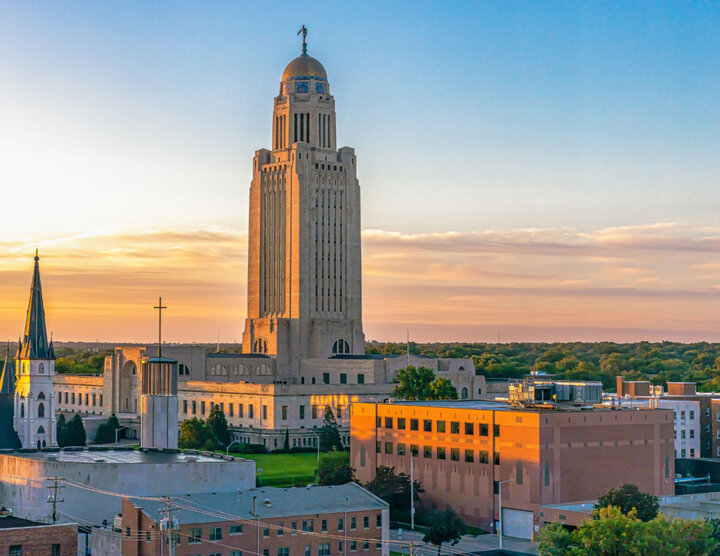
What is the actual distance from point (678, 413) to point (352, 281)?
68473mm

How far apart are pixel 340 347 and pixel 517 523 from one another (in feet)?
311

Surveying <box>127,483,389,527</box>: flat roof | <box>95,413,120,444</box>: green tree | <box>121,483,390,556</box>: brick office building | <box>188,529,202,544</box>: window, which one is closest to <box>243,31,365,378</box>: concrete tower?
<box>95,413,120,444</box>: green tree

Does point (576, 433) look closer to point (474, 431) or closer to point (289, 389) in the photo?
point (474, 431)

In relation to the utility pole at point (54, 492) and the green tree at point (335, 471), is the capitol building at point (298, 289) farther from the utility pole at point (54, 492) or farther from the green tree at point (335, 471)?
the utility pole at point (54, 492)

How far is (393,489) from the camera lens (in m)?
104

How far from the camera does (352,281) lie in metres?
195

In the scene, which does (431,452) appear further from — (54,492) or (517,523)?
(54,492)

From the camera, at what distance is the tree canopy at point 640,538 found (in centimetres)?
6906

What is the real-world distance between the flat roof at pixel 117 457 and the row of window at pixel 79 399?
3083 inches

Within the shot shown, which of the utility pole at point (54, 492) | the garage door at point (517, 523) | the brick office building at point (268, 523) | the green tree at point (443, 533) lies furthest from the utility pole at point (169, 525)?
the garage door at point (517, 523)

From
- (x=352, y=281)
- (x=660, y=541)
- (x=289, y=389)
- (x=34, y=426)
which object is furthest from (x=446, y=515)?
(x=352, y=281)

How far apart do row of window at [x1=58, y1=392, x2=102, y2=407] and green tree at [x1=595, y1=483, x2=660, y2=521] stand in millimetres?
109636

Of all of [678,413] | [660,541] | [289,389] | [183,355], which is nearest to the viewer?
[660,541]

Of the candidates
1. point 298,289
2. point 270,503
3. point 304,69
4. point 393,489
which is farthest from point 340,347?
point 270,503
